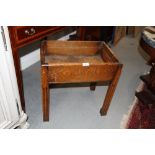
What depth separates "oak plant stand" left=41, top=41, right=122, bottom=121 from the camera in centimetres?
98

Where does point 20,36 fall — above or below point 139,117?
above

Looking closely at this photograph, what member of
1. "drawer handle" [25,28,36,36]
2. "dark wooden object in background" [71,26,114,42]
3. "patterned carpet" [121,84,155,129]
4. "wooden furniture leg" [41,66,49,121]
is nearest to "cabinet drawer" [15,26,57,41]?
"drawer handle" [25,28,36,36]

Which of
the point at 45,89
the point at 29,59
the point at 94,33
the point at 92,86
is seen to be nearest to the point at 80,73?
the point at 45,89

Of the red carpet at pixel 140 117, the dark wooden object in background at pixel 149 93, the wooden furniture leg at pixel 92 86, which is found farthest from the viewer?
the wooden furniture leg at pixel 92 86

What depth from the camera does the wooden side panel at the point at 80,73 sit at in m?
0.98

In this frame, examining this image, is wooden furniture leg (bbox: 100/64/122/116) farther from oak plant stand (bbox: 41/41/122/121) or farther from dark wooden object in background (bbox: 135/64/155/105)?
dark wooden object in background (bbox: 135/64/155/105)

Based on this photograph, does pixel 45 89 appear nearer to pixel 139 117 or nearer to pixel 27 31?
pixel 27 31

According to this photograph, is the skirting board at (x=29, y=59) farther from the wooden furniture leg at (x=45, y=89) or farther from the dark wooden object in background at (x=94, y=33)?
the wooden furniture leg at (x=45, y=89)

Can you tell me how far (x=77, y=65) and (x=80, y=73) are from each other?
65 millimetres

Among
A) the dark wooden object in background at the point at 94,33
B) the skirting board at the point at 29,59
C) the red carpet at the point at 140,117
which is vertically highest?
the dark wooden object in background at the point at 94,33

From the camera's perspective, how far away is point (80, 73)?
1.02 meters

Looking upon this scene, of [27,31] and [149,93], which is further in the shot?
[149,93]

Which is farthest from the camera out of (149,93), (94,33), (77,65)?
(94,33)

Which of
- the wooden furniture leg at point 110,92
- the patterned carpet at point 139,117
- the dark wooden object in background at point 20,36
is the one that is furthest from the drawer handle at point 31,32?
the patterned carpet at point 139,117
